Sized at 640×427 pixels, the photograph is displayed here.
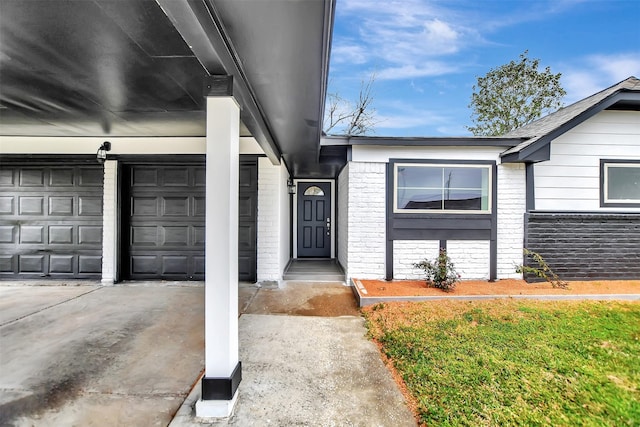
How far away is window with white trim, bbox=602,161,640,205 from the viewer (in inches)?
225

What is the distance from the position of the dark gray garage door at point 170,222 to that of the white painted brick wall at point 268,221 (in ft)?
0.69

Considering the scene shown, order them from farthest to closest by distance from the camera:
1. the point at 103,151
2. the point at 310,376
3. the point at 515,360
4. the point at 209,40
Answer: the point at 103,151
the point at 515,360
the point at 310,376
the point at 209,40

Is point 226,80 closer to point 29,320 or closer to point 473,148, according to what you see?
point 29,320

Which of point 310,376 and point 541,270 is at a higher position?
point 541,270

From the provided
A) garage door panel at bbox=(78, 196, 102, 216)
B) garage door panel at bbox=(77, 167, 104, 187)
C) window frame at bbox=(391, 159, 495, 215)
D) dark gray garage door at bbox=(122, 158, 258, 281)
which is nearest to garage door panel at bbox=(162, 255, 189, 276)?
dark gray garage door at bbox=(122, 158, 258, 281)

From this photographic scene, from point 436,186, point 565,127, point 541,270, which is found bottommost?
point 541,270

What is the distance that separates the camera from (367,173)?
5598mm

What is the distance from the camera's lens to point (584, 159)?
5.68 m

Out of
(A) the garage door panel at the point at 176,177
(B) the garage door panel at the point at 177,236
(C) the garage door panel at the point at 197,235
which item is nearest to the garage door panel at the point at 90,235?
(B) the garage door panel at the point at 177,236

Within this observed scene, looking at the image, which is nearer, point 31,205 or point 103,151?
point 103,151

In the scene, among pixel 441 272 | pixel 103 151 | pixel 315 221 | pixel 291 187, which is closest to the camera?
pixel 441 272

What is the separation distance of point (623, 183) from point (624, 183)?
0.02m

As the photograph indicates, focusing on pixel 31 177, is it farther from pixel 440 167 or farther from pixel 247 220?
pixel 440 167

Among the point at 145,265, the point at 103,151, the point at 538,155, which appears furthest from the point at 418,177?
the point at 103,151
